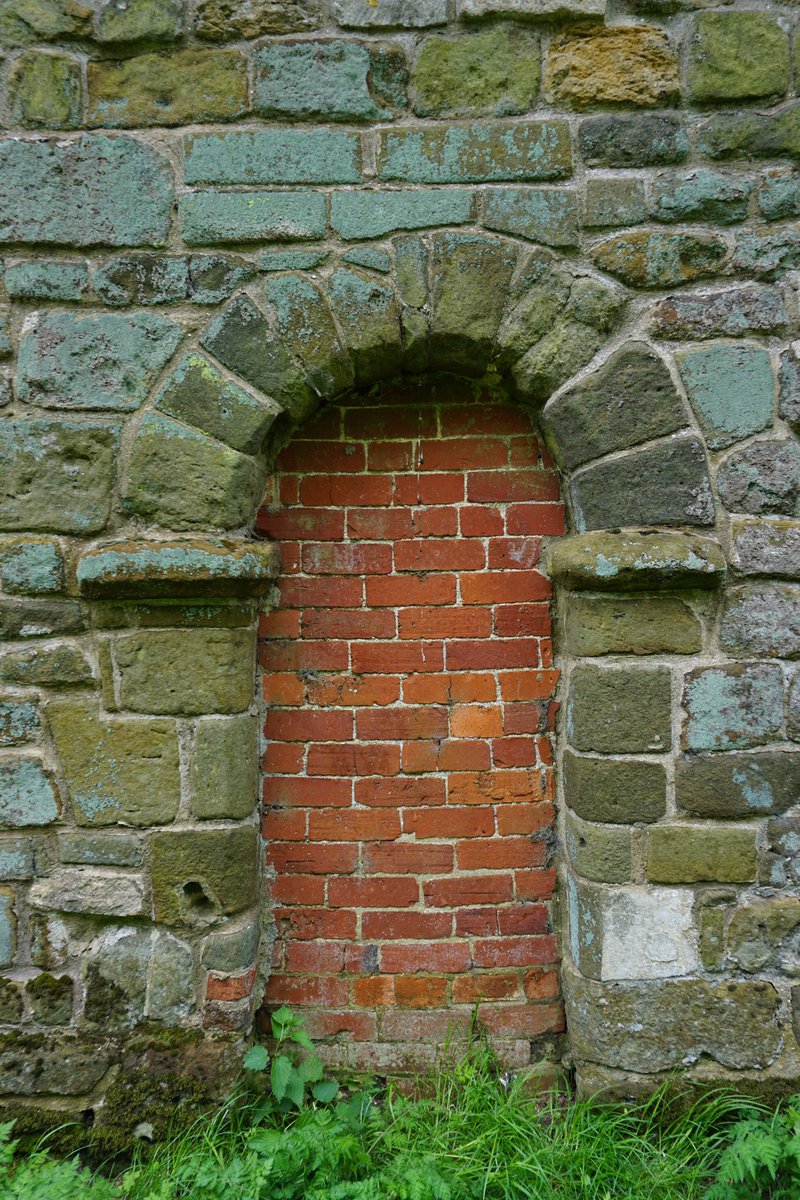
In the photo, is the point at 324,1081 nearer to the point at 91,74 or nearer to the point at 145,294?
the point at 145,294

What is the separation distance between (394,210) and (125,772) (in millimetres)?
1787

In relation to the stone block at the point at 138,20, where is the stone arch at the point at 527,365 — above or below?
below

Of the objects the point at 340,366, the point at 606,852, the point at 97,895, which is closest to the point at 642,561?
the point at 606,852

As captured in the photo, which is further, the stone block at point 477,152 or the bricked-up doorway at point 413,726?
the bricked-up doorway at point 413,726

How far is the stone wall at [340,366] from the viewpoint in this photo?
2.03 meters

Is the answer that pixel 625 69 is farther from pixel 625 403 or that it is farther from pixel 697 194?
pixel 625 403

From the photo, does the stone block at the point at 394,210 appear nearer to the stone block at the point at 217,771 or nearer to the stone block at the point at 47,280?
the stone block at the point at 47,280

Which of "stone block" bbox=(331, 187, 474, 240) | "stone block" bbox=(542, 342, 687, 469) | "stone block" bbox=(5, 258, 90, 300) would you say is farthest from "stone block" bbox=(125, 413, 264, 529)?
"stone block" bbox=(542, 342, 687, 469)

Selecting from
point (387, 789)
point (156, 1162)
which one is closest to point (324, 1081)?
point (156, 1162)

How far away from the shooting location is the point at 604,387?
2049 millimetres

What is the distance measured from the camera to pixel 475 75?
6.71ft

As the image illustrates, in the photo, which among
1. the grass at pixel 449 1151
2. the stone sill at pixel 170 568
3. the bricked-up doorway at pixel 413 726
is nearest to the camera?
the grass at pixel 449 1151

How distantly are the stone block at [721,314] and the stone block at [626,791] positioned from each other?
125cm

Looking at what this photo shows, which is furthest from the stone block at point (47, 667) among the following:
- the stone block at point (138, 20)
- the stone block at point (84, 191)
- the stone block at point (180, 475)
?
the stone block at point (138, 20)
